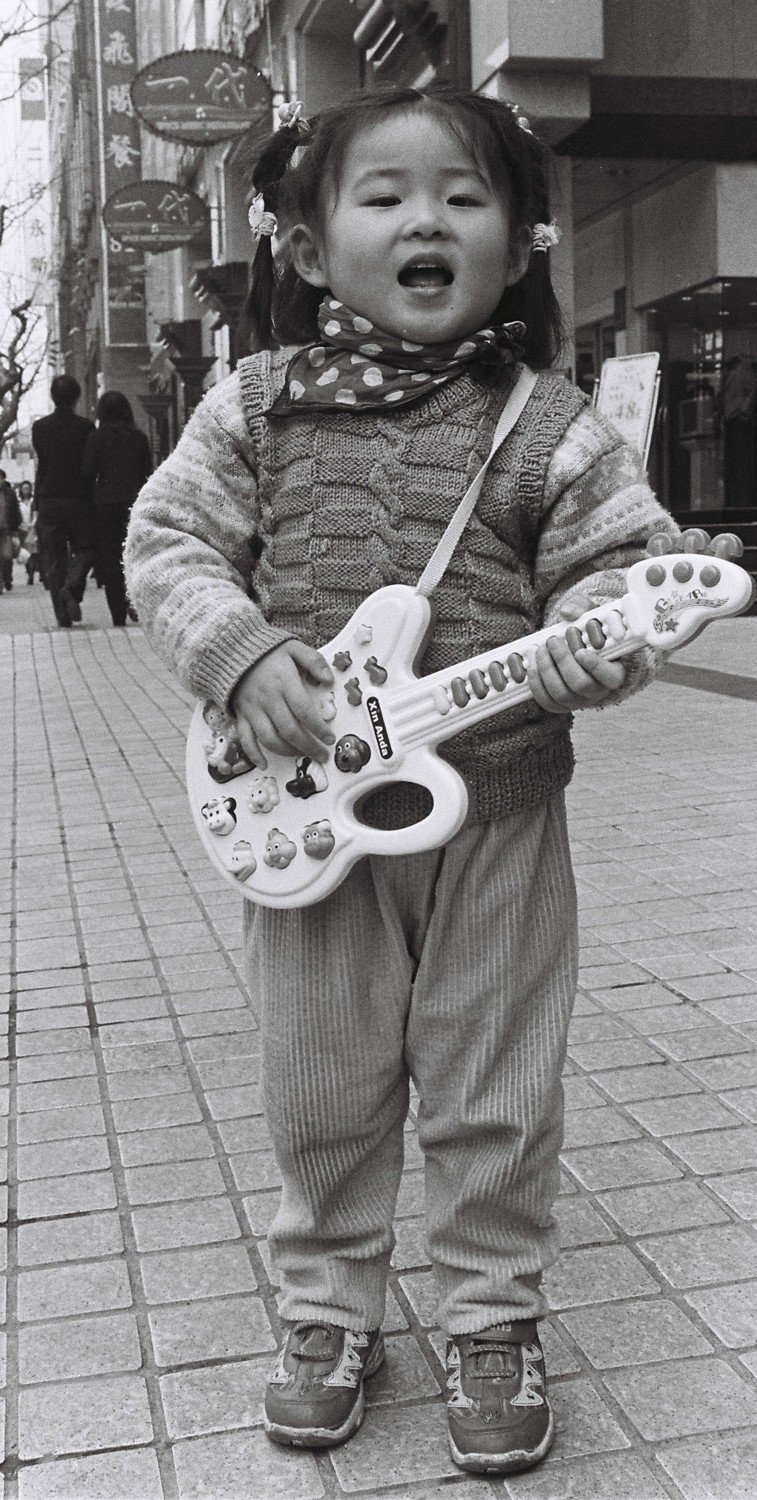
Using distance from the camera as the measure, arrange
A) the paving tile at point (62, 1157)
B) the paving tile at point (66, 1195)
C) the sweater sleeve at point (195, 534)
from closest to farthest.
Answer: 1. the sweater sleeve at point (195, 534)
2. the paving tile at point (66, 1195)
3. the paving tile at point (62, 1157)

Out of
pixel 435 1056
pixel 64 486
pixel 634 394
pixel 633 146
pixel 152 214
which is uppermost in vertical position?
pixel 152 214

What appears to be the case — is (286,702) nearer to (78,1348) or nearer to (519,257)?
(519,257)

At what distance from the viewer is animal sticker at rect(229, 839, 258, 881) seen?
1.94m

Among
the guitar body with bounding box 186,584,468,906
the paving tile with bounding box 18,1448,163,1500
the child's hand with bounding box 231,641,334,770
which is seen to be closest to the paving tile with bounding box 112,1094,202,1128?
the paving tile with bounding box 18,1448,163,1500

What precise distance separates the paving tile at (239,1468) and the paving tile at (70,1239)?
554mm

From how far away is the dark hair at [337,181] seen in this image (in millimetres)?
1937

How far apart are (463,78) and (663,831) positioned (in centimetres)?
629

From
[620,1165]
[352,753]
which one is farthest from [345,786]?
[620,1165]

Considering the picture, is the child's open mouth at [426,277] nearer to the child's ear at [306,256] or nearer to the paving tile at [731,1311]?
the child's ear at [306,256]

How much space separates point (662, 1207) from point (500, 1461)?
745 millimetres

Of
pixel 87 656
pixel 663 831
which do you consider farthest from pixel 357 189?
pixel 87 656

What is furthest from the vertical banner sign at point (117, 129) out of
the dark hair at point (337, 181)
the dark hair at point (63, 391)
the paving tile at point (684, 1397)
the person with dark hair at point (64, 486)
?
the paving tile at point (684, 1397)

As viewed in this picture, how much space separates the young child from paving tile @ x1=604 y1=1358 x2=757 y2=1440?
139 millimetres

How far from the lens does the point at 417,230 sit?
1.89 m
